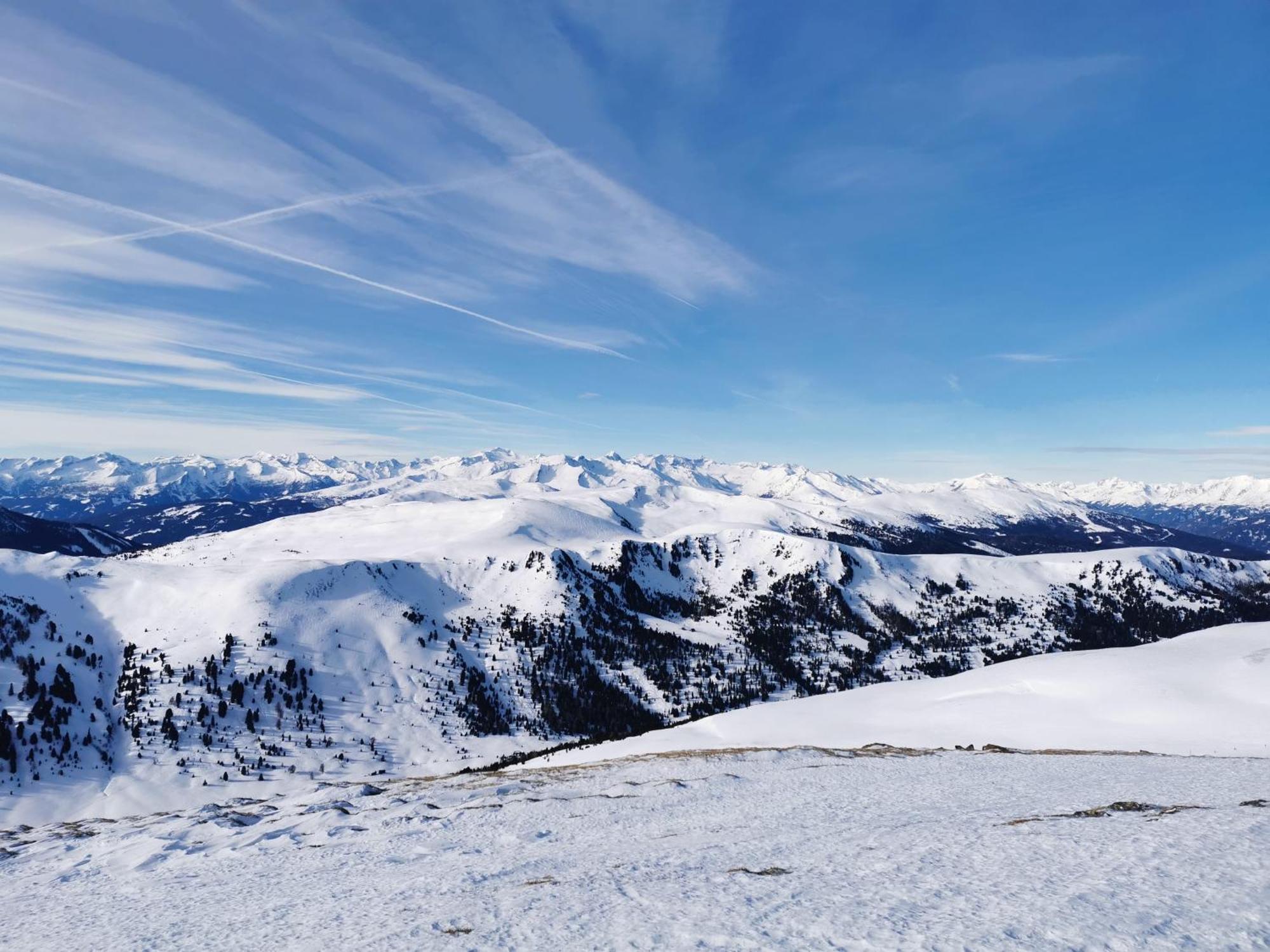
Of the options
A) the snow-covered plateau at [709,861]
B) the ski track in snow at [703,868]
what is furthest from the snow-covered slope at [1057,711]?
the ski track in snow at [703,868]

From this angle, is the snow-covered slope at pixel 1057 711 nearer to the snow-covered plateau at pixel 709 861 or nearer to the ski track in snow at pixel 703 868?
the snow-covered plateau at pixel 709 861

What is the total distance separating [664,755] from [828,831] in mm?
28156

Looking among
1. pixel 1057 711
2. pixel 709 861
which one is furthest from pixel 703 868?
pixel 1057 711

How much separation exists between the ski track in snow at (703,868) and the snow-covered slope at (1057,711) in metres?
16.4

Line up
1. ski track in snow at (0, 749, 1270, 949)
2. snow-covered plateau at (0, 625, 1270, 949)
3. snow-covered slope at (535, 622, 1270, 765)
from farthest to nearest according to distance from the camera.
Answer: snow-covered slope at (535, 622, 1270, 765) → snow-covered plateau at (0, 625, 1270, 949) → ski track in snow at (0, 749, 1270, 949)

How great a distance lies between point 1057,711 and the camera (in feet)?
189

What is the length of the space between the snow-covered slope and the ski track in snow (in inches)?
646

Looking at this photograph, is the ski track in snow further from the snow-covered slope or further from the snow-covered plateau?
the snow-covered slope

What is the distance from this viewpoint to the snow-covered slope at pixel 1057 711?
159 feet

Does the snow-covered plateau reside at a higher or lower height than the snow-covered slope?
higher

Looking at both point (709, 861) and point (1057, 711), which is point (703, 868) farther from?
point (1057, 711)

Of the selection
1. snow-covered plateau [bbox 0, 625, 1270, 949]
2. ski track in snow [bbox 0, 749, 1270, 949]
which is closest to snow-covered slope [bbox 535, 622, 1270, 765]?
snow-covered plateau [bbox 0, 625, 1270, 949]

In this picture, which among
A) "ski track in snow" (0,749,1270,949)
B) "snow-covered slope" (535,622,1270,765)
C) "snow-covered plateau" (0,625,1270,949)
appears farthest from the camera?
"snow-covered slope" (535,622,1270,765)

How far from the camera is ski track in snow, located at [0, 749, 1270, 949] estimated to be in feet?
40.9
